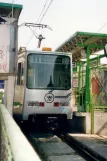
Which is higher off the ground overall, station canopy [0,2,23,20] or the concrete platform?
station canopy [0,2,23,20]

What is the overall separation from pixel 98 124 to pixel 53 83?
2403 millimetres

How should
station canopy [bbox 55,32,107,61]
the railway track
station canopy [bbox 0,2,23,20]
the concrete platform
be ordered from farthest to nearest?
1. station canopy [bbox 55,32,107,61]
2. the concrete platform
3. the railway track
4. station canopy [bbox 0,2,23,20]

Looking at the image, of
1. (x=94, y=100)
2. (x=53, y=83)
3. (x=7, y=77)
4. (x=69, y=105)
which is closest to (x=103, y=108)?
(x=94, y=100)

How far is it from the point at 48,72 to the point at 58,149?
319cm

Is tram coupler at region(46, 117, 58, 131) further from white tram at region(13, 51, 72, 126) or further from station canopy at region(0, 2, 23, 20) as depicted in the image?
station canopy at region(0, 2, 23, 20)

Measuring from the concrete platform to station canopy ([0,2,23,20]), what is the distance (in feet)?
14.3

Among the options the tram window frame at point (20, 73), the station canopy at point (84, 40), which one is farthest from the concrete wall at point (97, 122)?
the station canopy at point (84, 40)

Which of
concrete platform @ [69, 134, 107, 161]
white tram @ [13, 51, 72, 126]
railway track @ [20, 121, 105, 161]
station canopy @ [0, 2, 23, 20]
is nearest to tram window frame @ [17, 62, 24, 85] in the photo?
white tram @ [13, 51, 72, 126]

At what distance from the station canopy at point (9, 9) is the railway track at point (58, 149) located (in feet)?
12.8

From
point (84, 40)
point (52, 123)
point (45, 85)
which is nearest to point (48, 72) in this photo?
point (45, 85)

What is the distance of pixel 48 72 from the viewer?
37.1ft

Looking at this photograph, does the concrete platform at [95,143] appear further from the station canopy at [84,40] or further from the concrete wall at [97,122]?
the station canopy at [84,40]

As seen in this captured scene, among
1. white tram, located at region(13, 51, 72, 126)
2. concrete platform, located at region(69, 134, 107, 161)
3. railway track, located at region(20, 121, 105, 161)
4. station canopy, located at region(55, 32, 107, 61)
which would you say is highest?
station canopy, located at region(55, 32, 107, 61)

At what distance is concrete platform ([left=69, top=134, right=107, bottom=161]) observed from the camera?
27.7 feet
